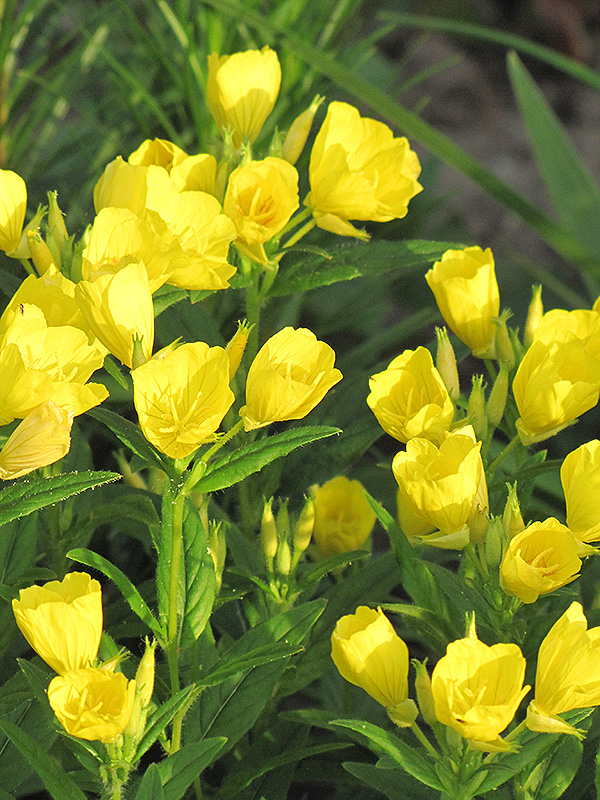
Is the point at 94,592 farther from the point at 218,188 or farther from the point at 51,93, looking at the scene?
the point at 51,93

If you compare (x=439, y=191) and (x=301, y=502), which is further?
(x=439, y=191)

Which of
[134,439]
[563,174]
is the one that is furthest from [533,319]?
[563,174]

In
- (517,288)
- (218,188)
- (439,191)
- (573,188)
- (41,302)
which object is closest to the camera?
(41,302)

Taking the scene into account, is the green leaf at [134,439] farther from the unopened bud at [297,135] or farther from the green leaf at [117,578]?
the unopened bud at [297,135]

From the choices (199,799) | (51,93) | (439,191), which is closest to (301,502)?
(199,799)

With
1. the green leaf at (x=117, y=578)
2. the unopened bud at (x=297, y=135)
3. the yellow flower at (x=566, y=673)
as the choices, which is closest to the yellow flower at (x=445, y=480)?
Result: the yellow flower at (x=566, y=673)

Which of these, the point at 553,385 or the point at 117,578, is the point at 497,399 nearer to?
the point at 553,385

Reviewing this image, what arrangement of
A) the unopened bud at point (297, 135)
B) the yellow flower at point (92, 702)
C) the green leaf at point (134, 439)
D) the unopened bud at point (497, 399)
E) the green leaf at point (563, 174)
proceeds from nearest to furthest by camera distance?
the yellow flower at point (92, 702)
the green leaf at point (134, 439)
the unopened bud at point (497, 399)
the unopened bud at point (297, 135)
the green leaf at point (563, 174)
